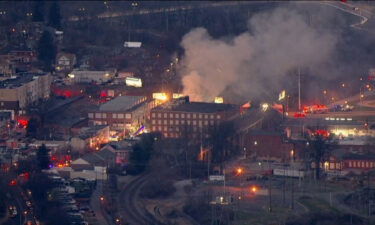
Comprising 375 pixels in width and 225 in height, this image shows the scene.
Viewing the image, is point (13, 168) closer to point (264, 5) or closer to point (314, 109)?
point (314, 109)

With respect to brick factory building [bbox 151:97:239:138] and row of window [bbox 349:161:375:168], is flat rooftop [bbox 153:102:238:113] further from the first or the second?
row of window [bbox 349:161:375:168]

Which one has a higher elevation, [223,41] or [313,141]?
[223,41]

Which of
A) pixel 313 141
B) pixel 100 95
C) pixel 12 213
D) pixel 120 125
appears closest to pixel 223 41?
pixel 100 95

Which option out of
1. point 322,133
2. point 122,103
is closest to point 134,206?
point 322,133

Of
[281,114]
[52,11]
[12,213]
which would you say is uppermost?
[52,11]

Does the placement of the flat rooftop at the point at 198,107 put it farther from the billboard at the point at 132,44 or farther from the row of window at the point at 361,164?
the billboard at the point at 132,44

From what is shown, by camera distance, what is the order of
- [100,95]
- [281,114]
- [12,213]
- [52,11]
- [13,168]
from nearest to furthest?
[12,213] → [13,168] → [281,114] → [100,95] → [52,11]

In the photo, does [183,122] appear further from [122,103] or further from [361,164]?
[361,164]
